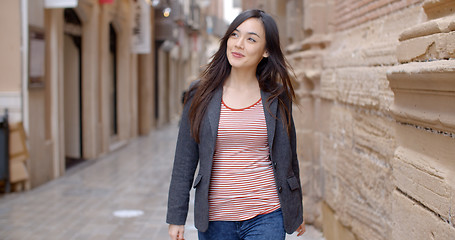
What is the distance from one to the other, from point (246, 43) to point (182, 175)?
716 mm

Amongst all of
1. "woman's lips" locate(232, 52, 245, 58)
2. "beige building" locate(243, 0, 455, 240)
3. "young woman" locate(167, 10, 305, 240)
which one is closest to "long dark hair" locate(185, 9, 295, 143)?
"young woman" locate(167, 10, 305, 240)

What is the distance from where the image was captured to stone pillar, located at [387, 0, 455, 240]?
2.24 metres

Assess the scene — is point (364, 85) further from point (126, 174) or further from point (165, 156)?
point (165, 156)

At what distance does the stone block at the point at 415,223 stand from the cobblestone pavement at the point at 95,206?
3.02 meters

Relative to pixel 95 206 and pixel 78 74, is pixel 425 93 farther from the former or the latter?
pixel 78 74

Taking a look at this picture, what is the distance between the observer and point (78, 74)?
13047mm

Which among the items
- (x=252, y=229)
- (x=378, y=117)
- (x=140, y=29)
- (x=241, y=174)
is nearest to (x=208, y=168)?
(x=241, y=174)

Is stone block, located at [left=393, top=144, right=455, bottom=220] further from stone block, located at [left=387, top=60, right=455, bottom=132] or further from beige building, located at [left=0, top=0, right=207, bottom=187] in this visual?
beige building, located at [left=0, top=0, right=207, bottom=187]

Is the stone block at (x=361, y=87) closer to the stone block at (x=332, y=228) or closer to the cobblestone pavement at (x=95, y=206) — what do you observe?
the stone block at (x=332, y=228)

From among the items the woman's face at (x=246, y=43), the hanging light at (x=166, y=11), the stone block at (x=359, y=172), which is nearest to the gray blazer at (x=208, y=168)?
the woman's face at (x=246, y=43)

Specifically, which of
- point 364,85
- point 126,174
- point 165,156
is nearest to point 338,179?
point 364,85

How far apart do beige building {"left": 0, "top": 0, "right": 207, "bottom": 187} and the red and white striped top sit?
23.1 feet

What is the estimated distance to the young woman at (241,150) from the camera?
2736mm

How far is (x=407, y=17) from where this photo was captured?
12.0ft
